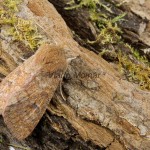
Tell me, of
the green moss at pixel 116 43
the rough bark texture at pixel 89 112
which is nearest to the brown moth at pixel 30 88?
the rough bark texture at pixel 89 112

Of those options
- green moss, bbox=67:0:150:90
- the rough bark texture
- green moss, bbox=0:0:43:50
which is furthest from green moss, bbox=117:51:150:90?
green moss, bbox=0:0:43:50

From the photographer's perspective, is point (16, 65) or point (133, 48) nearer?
point (16, 65)

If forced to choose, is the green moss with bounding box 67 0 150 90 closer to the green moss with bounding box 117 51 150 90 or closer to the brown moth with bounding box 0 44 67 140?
the green moss with bounding box 117 51 150 90

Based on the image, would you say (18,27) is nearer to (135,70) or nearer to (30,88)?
(30,88)

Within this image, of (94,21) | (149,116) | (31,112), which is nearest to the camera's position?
(31,112)

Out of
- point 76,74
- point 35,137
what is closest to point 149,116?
point 76,74

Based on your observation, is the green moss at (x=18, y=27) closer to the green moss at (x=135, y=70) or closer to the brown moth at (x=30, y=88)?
the brown moth at (x=30, y=88)

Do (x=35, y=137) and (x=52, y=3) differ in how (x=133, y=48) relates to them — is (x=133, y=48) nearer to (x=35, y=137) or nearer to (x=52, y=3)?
(x=52, y=3)
